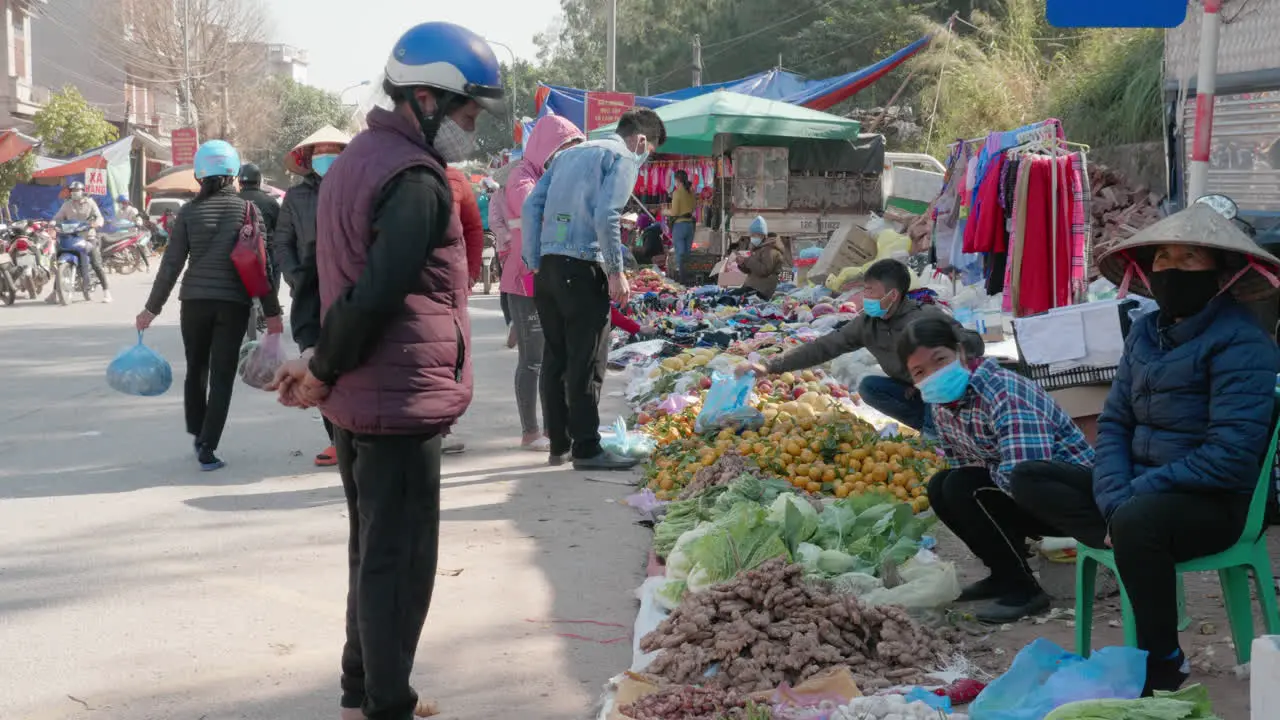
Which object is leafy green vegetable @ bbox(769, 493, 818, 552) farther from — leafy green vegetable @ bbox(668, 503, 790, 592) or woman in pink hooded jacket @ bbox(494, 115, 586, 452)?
woman in pink hooded jacket @ bbox(494, 115, 586, 452)

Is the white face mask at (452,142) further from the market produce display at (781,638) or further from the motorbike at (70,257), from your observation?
the motorbike at (70,257)

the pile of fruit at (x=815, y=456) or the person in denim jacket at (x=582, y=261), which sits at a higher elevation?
the person in denim jacket at (x=582, y=261)

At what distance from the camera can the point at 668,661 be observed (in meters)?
4.21

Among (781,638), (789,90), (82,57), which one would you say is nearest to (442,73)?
(781,638)

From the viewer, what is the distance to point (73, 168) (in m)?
37.5

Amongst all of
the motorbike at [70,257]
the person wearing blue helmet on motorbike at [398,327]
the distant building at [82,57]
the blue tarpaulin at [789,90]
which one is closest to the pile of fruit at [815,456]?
the person wearing blue helmet on motorbike at [398,327]

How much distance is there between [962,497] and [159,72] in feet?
198

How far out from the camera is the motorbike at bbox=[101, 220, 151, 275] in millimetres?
26109

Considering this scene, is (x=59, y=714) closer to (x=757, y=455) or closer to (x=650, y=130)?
(x=757, y=455)

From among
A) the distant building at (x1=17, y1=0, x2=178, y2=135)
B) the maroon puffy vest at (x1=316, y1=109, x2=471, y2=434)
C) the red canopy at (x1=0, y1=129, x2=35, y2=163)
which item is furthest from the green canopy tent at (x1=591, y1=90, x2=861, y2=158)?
the distant building at (x1=17, y1=0, x2=178, y2=135)

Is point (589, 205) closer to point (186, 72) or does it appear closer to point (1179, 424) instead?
point (1179, 424)

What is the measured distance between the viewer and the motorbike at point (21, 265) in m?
19.4

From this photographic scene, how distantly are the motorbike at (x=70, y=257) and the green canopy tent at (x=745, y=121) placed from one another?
8.46 m

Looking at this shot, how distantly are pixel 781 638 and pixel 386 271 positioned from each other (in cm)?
193
